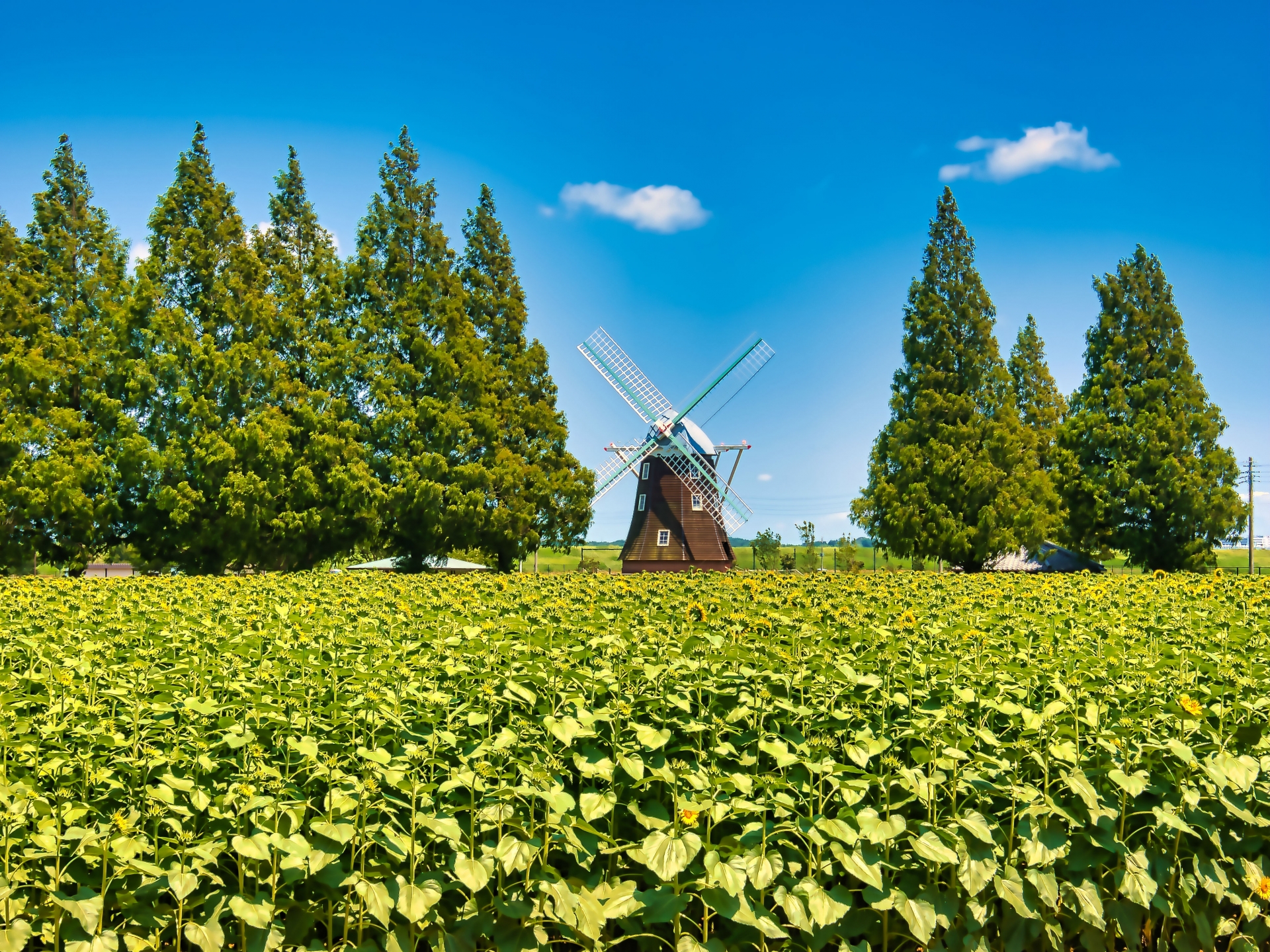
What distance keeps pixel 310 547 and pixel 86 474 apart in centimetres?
505

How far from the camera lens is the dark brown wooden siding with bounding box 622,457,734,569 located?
95.1 ft

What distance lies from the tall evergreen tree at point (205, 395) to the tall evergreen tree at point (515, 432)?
5187 mm

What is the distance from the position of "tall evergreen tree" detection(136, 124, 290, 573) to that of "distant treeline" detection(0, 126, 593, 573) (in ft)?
0.16

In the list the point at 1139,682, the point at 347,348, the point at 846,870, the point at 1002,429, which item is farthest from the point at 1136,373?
the point at 846,870

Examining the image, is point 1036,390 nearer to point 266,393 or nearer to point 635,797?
point 266,393

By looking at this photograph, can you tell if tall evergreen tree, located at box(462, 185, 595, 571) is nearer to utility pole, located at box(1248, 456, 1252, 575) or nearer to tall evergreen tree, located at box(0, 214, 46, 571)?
tall evergreen tree, located at box(0, 214, 46, 571)

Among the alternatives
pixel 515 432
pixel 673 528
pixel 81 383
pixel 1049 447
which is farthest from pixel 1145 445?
pixel 81 383

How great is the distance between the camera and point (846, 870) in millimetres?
3135

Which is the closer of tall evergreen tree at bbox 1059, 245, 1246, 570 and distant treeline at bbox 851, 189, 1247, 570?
distant treeline at bbox 851, 189, 1247, 570

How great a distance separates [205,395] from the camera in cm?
2069

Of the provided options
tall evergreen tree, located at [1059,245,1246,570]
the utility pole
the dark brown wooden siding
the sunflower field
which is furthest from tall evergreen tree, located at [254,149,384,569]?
the utility pole

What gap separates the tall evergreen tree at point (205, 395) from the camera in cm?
2000

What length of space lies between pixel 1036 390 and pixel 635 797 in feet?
119

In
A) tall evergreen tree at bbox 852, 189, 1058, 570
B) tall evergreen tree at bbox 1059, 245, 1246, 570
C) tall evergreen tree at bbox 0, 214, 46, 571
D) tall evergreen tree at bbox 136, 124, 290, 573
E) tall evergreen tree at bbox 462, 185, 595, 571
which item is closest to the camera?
tall evergreen tree at bbox 0, 214, 46, 571
